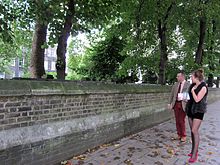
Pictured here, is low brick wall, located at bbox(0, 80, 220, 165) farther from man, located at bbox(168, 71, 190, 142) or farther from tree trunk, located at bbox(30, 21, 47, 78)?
tree trunk, located at bbox(30, 21, 47, 78)

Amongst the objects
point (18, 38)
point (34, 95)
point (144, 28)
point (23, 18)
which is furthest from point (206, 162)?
point (18, 38)

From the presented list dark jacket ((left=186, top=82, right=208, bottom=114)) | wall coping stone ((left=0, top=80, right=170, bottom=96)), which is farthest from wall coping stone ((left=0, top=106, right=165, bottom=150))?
dark jacket ((left=186, top=82, right=208, bottom=114))

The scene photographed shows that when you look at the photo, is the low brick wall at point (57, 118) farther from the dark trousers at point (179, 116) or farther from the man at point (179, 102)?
the dark trousers at point (179, 116)

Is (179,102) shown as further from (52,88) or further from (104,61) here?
(104,61)

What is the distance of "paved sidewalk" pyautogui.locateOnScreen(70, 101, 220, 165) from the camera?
600cm

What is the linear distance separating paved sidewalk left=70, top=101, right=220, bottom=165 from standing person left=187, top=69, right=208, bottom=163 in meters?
0.35

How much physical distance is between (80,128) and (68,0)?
129 inches

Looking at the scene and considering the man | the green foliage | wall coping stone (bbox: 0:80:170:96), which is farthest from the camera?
the green foliage

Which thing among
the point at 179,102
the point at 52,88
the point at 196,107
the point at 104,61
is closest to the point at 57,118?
the point at 52,88

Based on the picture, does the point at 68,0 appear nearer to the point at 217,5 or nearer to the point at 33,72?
the point at 33,72

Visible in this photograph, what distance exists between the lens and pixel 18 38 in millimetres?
13703

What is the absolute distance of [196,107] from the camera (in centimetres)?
633

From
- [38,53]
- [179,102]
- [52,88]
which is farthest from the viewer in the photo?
[38,53]

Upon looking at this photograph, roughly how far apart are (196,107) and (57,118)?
2.97 meters
